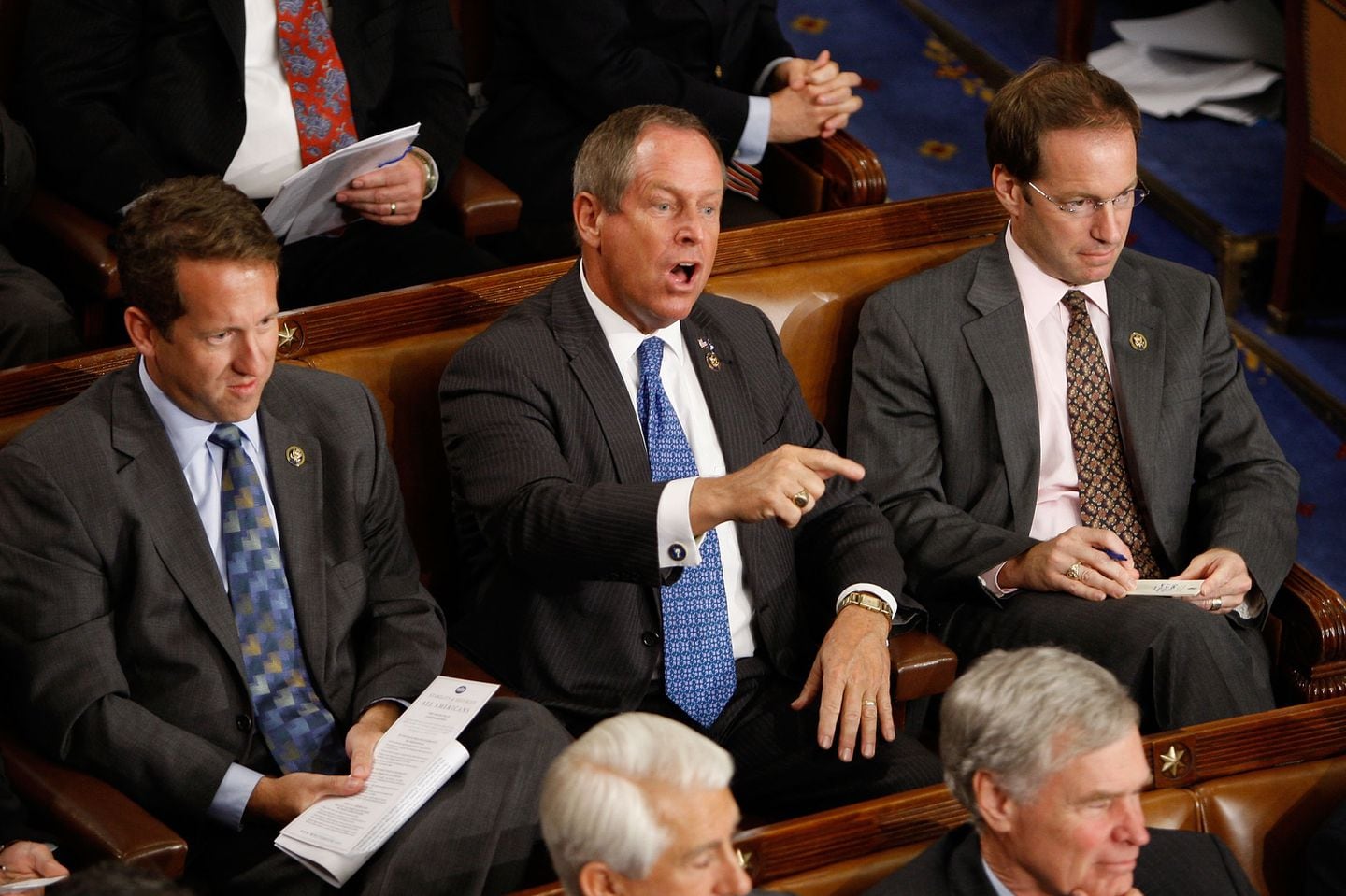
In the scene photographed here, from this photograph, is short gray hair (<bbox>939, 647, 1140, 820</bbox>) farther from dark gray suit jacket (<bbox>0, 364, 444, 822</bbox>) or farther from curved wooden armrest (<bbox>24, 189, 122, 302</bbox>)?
curved wooden armrest (<bbox>24, 189, 122, 302</bbox>)

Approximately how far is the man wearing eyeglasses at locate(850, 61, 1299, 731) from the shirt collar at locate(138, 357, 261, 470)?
40.4 inches

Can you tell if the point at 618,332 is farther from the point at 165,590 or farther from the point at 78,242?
the point at 78,242

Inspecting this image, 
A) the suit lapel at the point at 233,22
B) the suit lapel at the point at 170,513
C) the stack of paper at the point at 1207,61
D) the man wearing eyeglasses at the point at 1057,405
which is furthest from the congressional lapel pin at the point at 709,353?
the stack of paper at the point at 1207,61

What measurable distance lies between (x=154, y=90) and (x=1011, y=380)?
4.95 feet

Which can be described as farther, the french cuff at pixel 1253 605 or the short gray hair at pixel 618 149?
the french cuff at pixel 1253 605

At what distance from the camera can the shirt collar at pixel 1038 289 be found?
2.81 meters

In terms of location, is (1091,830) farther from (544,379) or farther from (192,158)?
(192,158)

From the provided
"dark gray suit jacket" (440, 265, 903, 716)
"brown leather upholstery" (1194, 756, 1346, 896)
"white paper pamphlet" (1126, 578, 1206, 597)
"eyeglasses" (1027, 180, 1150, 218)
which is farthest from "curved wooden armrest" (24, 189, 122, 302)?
"brown leather upholstery" (1194, 756, 1346, 896)

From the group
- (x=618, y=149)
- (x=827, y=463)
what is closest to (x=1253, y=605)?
(x=827, y=463)

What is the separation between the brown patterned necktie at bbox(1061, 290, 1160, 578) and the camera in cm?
277

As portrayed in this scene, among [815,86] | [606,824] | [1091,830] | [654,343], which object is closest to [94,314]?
[654,343]

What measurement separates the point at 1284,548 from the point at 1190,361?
0.33 m

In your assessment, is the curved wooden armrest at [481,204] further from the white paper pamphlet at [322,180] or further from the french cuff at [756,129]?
the french cuff at [756,129]

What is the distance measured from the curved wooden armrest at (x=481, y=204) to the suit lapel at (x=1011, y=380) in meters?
0.85
